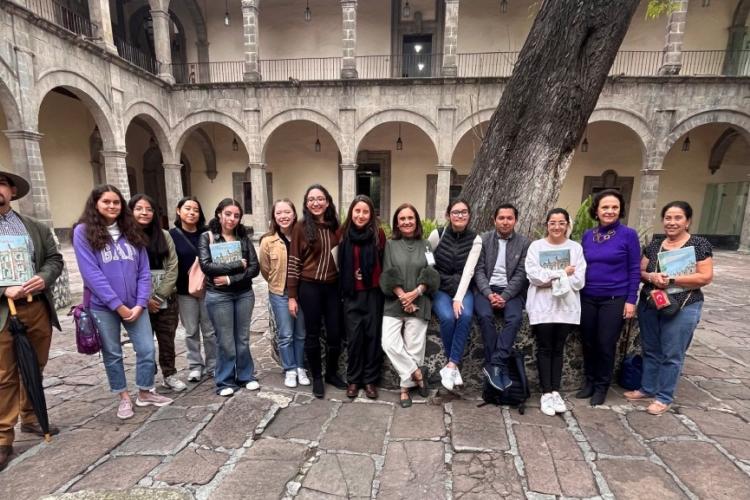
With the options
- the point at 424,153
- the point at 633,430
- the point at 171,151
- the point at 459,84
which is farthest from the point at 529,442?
the point at 171,151

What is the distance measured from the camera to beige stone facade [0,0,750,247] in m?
11.0

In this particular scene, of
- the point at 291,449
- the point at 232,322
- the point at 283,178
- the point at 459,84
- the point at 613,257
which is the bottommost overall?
the point at 291,449

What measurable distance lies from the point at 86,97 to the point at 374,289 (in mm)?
11820

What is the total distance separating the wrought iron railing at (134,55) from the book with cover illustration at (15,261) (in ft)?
49.7

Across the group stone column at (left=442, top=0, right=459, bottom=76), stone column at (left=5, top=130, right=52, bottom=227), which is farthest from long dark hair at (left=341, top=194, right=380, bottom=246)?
stone column at (left=442, top=0, right=459, bottom=76)

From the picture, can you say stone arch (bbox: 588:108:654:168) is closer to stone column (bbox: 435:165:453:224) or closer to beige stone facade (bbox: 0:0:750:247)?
beige stone facade (bbox: 0:0:750:247)

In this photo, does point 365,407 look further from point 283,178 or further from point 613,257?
point 283,178

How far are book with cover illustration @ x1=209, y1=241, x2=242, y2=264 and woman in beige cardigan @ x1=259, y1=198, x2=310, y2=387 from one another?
0.74ft

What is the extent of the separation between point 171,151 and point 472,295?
550 inches

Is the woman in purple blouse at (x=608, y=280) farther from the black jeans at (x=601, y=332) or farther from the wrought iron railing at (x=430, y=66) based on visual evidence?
the wrought iron railing at (x=430, y=66)

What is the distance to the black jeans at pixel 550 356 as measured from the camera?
2.87 meters

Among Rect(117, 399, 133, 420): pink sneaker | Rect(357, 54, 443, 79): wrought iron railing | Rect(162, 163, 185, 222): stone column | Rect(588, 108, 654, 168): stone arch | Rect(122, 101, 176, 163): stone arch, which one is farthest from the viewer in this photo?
Rect(357, 54, 443, 79): wrought iron railing

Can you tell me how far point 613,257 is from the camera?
2779 millimetres

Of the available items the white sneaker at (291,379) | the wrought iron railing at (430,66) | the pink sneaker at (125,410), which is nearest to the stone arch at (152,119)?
the wrought iron railing at (430,66)
